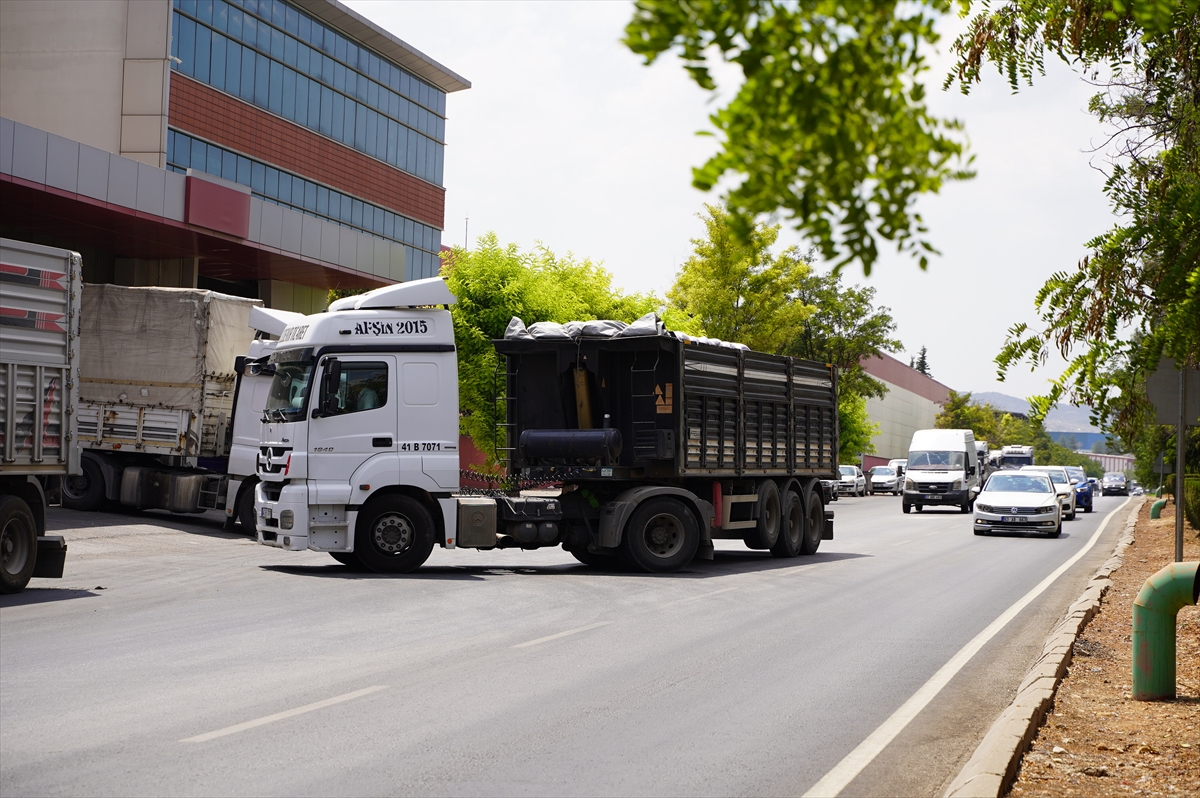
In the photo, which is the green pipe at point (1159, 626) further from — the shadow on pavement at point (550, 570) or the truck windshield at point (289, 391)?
the truck windshield at point (289, 391)

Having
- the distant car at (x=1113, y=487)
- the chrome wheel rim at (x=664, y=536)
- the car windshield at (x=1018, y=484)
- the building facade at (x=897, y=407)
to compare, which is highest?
the building facade at (x=897, y=407)

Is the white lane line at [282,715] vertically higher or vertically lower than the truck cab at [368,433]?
lower

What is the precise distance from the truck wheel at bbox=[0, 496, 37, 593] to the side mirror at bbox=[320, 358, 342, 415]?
3.67m

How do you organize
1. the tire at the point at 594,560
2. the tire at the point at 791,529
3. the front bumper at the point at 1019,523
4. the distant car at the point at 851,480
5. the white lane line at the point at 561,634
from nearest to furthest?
the white lane line at the point at 561,634 → the tire at the point at 594,560 → the tire at the point at 791,529 → the front bumper at the point at 1019,523 → the distant car at the point at 851,480

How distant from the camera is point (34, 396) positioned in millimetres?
12281

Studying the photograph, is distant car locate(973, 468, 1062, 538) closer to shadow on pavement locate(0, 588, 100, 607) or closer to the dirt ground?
the dirt ground

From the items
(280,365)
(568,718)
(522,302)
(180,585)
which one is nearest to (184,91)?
(522,302)

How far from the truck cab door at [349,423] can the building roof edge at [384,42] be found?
29382 mm

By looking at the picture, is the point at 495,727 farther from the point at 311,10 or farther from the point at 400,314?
the point at 311,10

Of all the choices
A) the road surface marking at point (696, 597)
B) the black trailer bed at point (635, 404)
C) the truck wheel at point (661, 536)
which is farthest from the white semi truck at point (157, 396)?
the road surface marking at point (696, 597)

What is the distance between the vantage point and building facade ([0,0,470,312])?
2780 cm

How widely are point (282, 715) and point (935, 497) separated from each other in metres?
35.6

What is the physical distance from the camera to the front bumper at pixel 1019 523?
27422mm

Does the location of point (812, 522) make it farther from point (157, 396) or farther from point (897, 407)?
point (897, 407)
